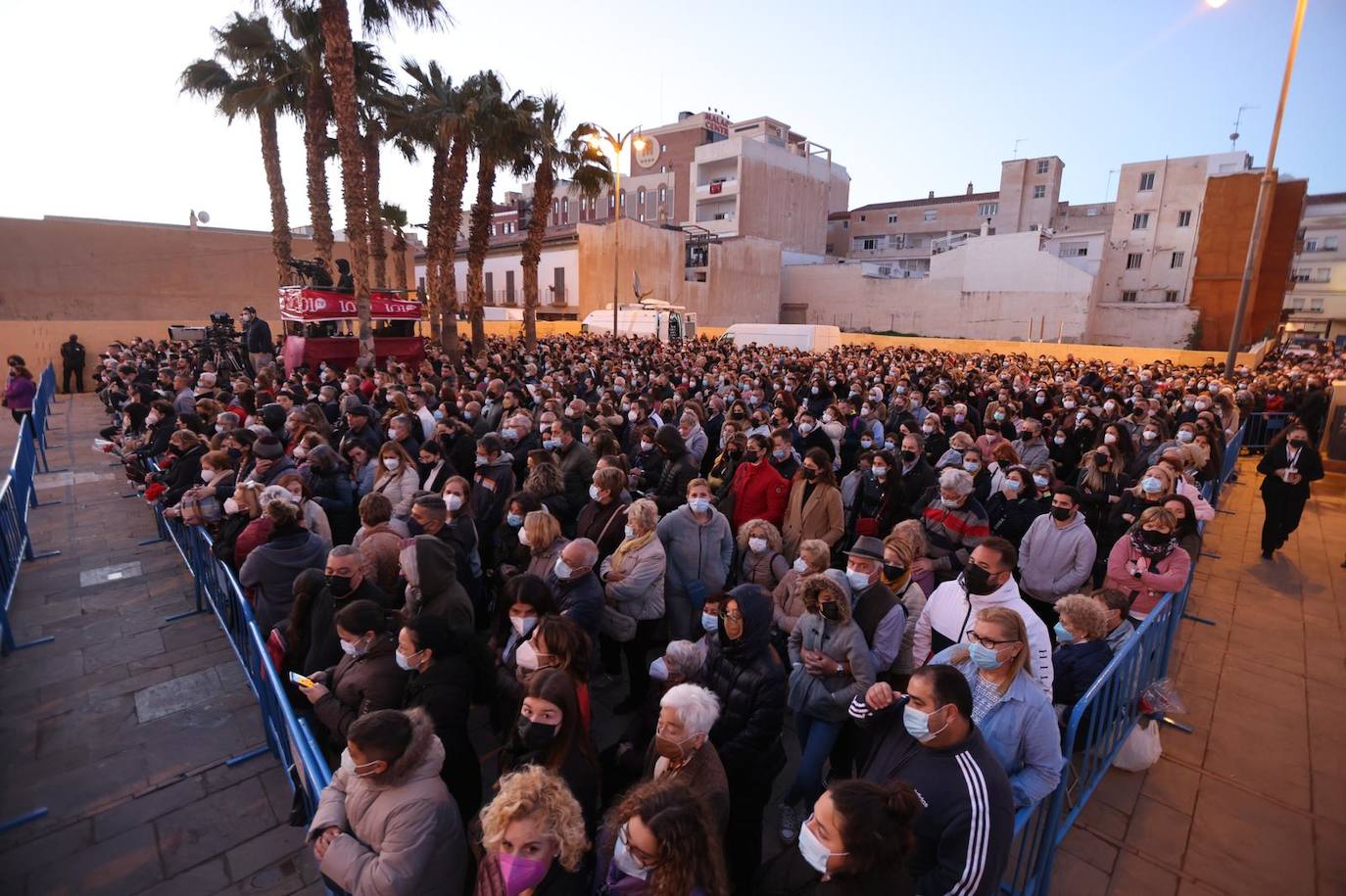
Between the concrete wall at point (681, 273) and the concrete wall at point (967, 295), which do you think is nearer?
the concrete wall at point (967, 295)

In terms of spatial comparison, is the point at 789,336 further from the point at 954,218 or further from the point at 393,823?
the point at 954,218

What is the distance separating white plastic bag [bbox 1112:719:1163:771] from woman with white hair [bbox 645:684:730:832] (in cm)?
302

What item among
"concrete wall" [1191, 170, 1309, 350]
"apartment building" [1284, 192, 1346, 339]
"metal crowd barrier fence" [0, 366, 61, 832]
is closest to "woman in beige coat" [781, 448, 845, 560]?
"metal crowd barrier fence" [0, 366, 61, 832]

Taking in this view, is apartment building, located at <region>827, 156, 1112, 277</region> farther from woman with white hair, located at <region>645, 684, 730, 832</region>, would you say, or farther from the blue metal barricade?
woman with white hair, located at <region>645, 684, 730, 832</region>

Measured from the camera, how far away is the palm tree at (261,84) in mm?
19047

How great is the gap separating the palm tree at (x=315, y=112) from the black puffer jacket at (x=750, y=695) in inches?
780

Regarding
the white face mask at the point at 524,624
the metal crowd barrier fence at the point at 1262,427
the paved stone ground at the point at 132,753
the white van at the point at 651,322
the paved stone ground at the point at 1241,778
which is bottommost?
the paved stone ground at the point at 132,753

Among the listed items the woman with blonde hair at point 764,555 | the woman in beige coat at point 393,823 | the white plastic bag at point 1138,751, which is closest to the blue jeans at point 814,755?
the woman with blonde hair at point 764,555

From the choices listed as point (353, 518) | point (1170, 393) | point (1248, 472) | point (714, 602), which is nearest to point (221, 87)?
point (353, 518)

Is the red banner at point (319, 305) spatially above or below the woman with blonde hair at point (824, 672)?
above

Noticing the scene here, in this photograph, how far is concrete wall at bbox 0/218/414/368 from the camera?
1011 inches

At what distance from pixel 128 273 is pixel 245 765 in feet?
109

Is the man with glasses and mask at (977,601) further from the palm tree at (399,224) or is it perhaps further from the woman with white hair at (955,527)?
the palm tree at (399,224)

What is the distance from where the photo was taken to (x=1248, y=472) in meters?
12.3
